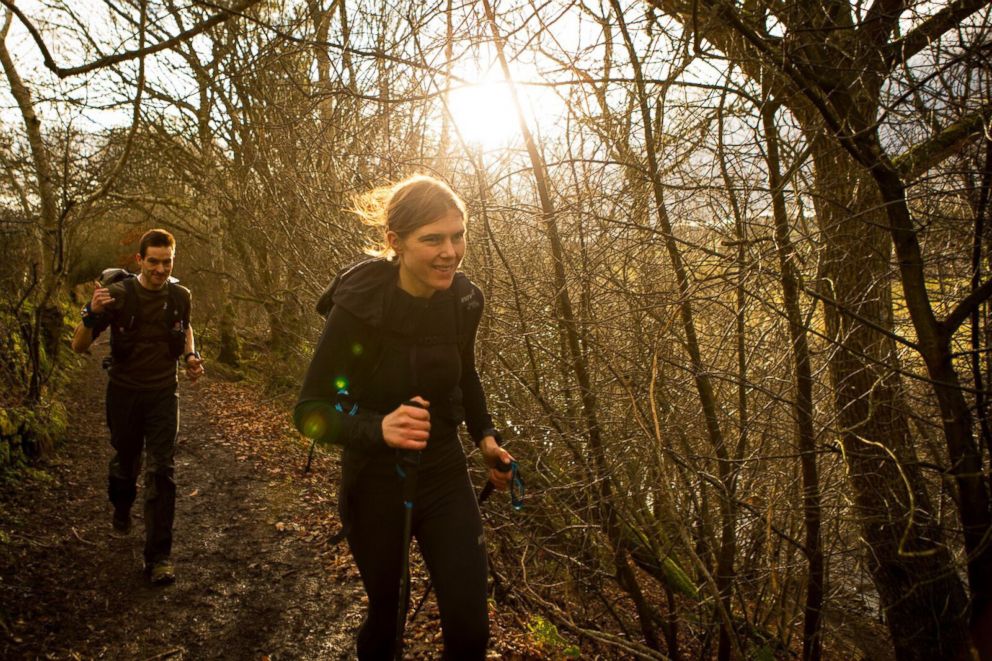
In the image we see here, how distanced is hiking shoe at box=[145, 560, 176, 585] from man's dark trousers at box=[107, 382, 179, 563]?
41 millimetres

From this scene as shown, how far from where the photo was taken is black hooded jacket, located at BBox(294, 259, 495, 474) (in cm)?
218

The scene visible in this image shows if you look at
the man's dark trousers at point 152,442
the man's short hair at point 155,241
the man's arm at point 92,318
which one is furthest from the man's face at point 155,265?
the man's dark trousers at point 152,442

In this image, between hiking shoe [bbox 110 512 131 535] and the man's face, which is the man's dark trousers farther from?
the man's face

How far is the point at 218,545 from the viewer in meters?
5.09

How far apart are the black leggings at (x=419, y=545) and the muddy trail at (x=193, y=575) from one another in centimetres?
64

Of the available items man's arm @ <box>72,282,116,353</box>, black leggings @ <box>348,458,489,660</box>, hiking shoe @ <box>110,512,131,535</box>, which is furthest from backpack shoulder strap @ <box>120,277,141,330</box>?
black leggings @ <box>348,458,489,660</box>

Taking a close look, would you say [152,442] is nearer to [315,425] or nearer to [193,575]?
[193,575]

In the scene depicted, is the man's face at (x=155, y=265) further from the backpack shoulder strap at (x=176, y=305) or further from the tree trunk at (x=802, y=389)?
the tree trunk at (x=802, y=389)

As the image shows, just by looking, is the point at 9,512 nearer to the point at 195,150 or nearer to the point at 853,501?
the point at 853,501

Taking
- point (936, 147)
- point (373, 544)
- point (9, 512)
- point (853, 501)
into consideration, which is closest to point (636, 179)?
point (936, 147)

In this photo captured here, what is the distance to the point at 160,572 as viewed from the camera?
4156 millimetres

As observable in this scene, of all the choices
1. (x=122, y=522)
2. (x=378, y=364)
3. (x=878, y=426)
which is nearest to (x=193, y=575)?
(x=122, y=522)

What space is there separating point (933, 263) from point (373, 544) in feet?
8.75

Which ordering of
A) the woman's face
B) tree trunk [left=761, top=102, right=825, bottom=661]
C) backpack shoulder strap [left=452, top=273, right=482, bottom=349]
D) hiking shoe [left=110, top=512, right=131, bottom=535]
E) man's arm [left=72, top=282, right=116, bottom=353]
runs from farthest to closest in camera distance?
hiking shoe [left=110, top=512, right=131, bottom=535], man's arm [left=72, top=282, right=116, bottom=353], tree trunk [left=761, top=102, right=825, bottom=661], backpack shoulder strap [left=452, top=273, right=482, bottom=349], the woman's face
